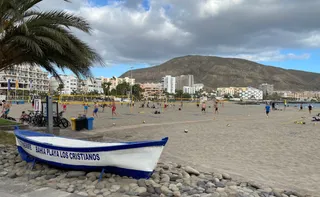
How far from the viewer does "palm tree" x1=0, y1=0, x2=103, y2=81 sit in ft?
26.5

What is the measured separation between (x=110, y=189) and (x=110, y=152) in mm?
678

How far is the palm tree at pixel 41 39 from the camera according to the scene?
808 cm

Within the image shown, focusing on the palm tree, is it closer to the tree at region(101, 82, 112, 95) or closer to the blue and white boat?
the blue and white boat

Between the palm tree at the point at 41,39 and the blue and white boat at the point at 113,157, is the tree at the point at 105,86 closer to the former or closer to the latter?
the palm tree at the point at 41,39

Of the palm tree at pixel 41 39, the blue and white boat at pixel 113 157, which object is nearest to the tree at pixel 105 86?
the palm tree at pixel 41 39

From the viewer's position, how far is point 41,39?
27.1 ft

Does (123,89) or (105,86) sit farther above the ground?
(105,86)

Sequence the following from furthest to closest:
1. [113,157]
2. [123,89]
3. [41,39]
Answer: [123,89]
[41,39]
[113,157]

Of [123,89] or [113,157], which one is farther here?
[123,89]

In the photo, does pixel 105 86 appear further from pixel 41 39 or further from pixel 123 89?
pixel 41 39

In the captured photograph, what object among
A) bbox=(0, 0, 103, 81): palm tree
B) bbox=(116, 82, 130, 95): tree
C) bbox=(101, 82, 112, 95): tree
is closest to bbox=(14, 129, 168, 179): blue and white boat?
bbox=(0, 0, 103, 81): palm tree

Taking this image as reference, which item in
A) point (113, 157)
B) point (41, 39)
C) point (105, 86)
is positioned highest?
point (105, 86)

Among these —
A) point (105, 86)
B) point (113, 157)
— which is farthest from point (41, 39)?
point (105, 86)

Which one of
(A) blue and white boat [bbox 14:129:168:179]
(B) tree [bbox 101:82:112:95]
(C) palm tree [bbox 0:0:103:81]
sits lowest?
(A) blue and white boat [bbox 14:129:168:179]
